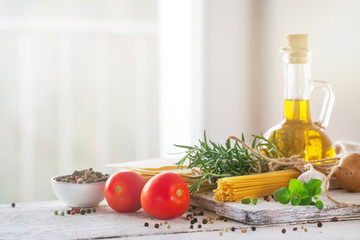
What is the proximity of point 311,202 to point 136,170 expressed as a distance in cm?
39

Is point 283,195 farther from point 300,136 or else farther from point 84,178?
point 84,178

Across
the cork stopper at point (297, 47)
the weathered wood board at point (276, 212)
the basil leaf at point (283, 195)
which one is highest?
the cork stopper at point (297, 47)

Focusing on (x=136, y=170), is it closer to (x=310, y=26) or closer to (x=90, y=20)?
(x=310, y=26)

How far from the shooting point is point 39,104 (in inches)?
113

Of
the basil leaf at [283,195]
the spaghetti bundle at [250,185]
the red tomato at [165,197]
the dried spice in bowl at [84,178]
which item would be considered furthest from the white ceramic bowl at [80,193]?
the basil leaf at [283,195]

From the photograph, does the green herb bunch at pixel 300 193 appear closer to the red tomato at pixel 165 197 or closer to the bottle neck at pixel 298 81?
the red tomato at pixel 165 197

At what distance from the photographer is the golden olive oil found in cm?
121

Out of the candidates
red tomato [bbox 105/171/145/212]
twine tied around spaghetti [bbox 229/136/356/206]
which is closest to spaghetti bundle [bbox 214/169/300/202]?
twine tied around spaghetti [bbox 229/136/356/206]

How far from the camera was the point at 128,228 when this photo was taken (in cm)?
87

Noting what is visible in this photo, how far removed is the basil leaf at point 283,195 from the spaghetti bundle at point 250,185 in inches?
2.2

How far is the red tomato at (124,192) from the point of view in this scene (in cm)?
98

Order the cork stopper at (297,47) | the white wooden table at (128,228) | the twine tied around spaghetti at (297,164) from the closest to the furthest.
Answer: the white wooden table at (128,228)
the twine tied around spaghetti at (297,164)
the cork stopper at (297,47)

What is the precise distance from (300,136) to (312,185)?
0.94 ft

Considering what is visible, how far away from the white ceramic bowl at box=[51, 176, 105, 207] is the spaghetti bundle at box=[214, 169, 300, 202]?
0.26 metres
